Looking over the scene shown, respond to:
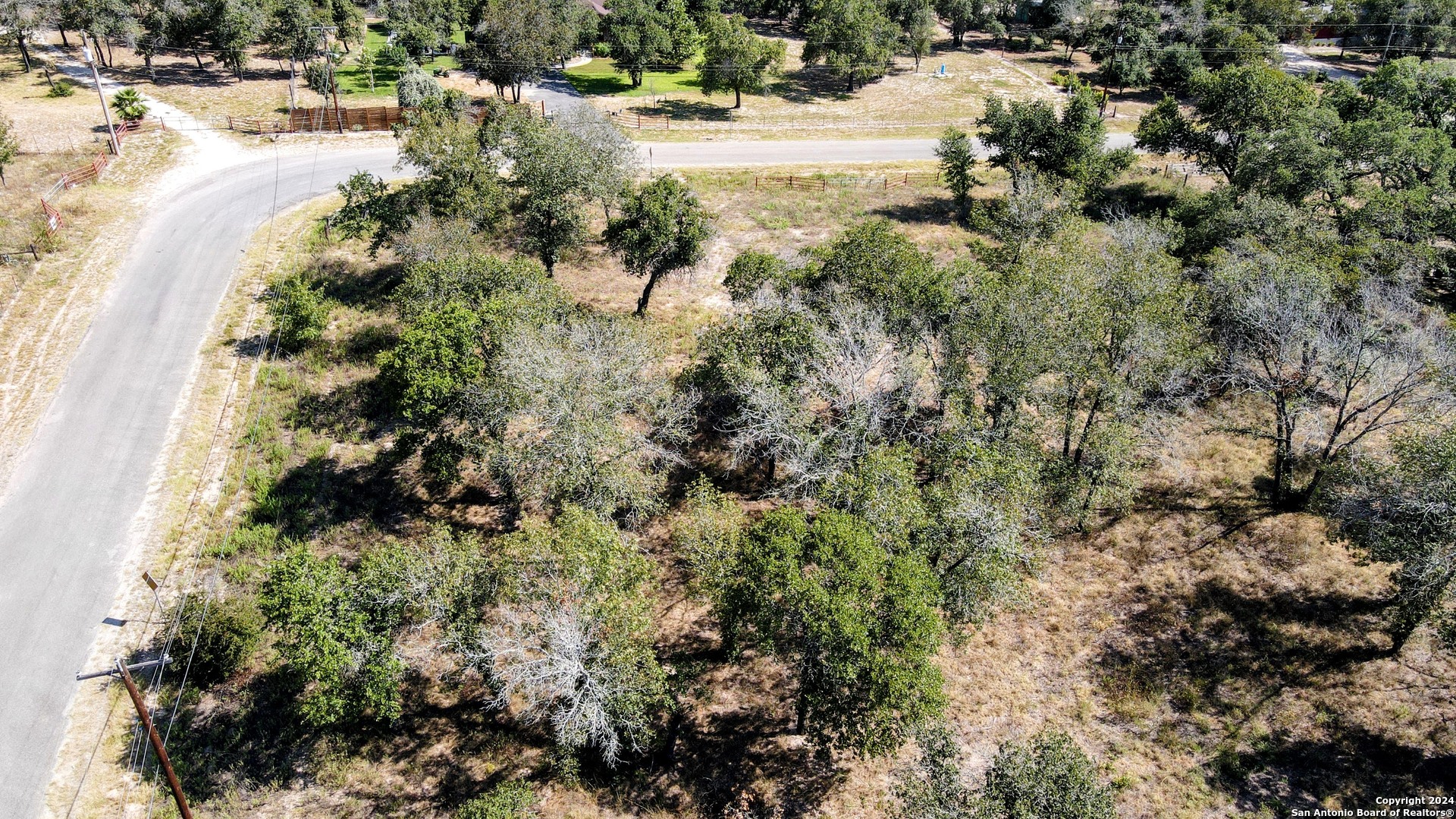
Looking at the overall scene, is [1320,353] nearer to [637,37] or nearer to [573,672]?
[573,672]

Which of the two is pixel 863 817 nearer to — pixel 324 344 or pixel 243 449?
pixel 243 449

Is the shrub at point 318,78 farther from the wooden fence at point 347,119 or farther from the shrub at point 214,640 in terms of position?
the shrub at point 214,640

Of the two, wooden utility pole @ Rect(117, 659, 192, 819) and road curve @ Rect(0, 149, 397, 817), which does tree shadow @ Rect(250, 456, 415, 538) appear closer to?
road curve @ Rect(0, 149, 397, 817)

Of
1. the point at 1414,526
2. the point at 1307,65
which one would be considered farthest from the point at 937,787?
the point at 1307,65

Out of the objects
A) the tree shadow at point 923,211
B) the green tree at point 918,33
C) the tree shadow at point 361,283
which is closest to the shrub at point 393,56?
the tree shadow at point 361,283

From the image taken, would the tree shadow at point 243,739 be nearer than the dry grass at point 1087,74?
Yes

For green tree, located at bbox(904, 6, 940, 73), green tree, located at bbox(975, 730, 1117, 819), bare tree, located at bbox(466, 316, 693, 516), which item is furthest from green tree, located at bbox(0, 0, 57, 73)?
green tree, located at bbox(975, 730, 1117, 819)

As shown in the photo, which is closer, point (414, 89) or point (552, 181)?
point (552, 181)
